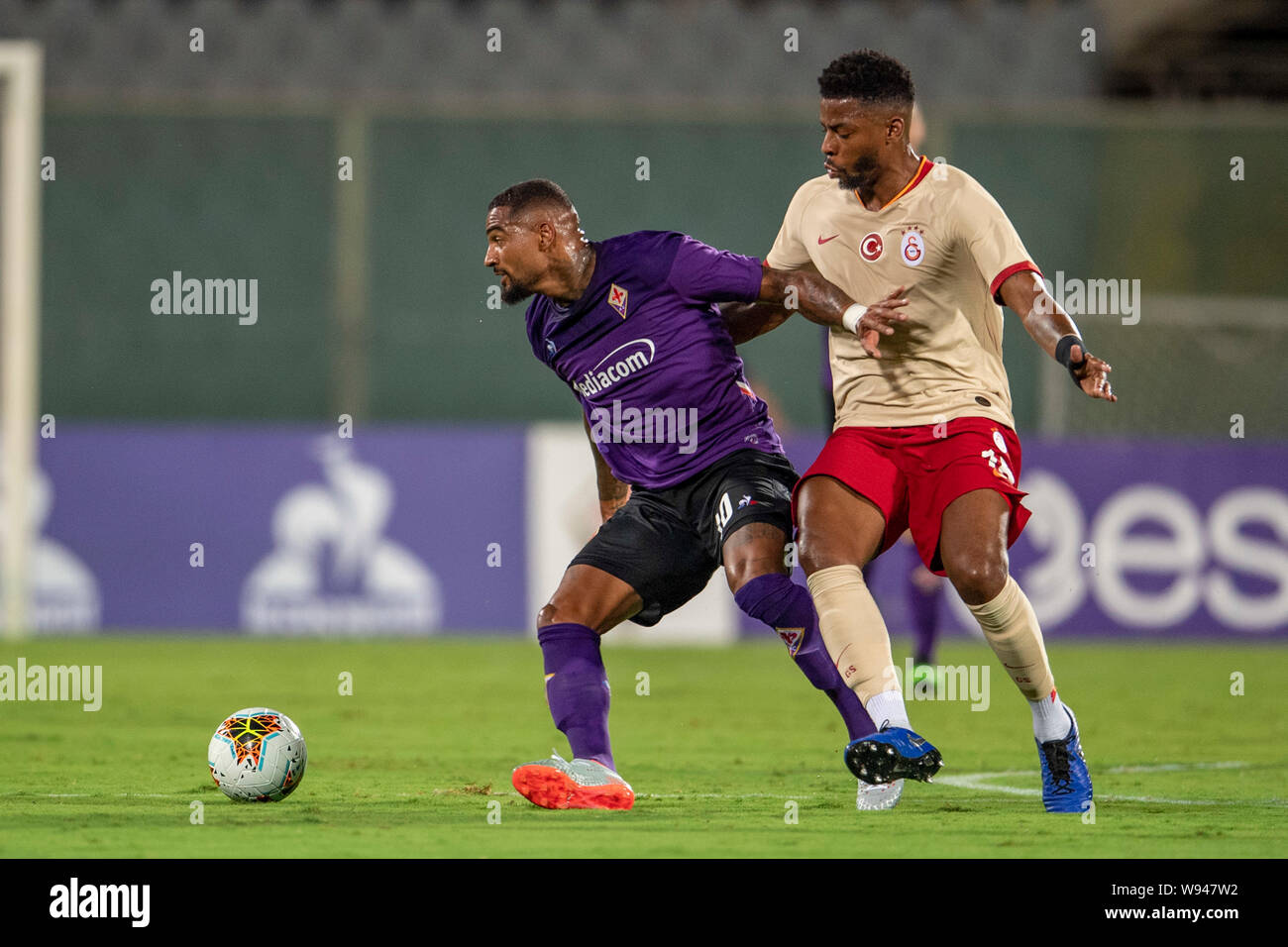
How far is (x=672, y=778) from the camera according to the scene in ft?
21.6

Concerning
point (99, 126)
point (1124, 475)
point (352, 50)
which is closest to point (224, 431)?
point (99, 126)

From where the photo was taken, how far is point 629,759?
23.8ft

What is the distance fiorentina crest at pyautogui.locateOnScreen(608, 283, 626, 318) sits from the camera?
6047 mm

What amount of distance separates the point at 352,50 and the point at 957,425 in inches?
478

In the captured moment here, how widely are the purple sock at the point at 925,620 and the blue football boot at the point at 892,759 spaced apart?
446 cm

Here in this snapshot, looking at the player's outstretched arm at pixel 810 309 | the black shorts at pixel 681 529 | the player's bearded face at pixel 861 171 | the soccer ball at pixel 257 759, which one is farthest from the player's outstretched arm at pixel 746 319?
the soccer ball at pixel 257 759

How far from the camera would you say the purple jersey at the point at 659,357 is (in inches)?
238

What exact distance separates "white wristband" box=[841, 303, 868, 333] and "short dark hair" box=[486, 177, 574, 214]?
97cm

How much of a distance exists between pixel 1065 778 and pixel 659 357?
1.81 metres

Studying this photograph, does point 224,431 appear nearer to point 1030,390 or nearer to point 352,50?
point 352,50

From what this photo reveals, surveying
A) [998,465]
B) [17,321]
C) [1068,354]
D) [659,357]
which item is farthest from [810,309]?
[17,321]

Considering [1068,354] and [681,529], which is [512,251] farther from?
[1068,354]

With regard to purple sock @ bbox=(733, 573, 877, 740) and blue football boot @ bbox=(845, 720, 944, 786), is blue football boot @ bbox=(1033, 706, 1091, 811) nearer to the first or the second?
purple sock @ bbox=(733, 573, 877, 740)

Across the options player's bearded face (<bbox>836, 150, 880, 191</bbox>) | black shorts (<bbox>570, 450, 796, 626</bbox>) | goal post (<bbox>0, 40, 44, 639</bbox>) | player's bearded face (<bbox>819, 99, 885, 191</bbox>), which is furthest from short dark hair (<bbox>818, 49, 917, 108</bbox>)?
goal post (<bbox>0, 40, 44, 639</bbox>)
